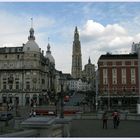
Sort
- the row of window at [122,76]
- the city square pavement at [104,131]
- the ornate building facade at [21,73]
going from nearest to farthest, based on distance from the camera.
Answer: the city square pavement at [104,131]
the row of window at [122,76]
the ornate building facade at [21,73]

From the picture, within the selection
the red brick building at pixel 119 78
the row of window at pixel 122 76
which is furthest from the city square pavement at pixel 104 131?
the row of window at pixel 122 76

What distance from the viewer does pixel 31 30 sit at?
121875 mm

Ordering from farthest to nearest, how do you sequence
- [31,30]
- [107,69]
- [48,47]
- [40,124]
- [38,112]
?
[48,47] → [31,30] → [107,69] → [38,112] → [40,124]

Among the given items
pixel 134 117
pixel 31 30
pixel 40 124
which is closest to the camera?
pixel 40 124

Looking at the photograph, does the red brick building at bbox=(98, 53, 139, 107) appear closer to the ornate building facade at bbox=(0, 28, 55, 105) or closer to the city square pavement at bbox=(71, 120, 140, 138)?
the ornate building facade at bbox=(0, 28, 55, 105)

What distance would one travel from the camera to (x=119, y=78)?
107 meters

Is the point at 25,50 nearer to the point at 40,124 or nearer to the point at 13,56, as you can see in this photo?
the point at 13,56

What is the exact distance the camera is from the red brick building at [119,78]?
107438 millimetres

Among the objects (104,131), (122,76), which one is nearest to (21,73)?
(122,76)

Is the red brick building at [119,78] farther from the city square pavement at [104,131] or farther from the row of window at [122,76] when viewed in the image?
the city square pavement at [104,131]

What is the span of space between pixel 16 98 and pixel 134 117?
74.1m

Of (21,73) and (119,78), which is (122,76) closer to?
(119,78)

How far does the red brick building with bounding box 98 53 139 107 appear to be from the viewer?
10744 cm

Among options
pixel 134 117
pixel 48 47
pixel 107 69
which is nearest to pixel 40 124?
pixel 134 117
